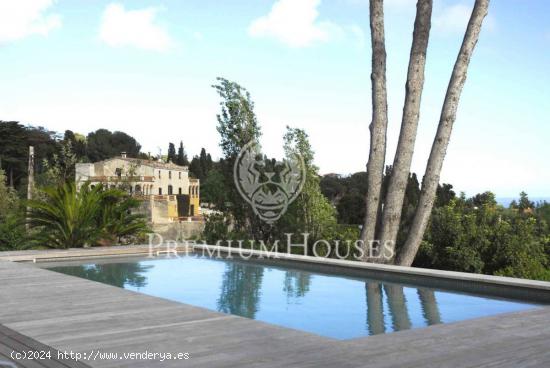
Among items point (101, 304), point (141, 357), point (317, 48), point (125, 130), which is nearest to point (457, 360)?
point (141, 357)

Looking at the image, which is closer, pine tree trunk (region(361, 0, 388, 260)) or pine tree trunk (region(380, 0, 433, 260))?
pine tree trunk (region(380, 0, 433, 260))

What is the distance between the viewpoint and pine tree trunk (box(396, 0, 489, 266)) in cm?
896

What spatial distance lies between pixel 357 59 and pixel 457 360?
9598mm

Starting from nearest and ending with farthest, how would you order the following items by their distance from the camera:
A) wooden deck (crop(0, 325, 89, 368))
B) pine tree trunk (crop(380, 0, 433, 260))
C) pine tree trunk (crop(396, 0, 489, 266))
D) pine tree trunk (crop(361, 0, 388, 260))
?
wooden deck (crop(0, 325, 89, 368)) → pine tree trunk (crop(396, 0, 489, 266)) → pine tree trunk (crop(380, 0, 433, 260)) → pine tree trunk (crop(361, 0, 388, 260))

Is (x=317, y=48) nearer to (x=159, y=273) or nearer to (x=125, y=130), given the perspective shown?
(x=159, y=273)

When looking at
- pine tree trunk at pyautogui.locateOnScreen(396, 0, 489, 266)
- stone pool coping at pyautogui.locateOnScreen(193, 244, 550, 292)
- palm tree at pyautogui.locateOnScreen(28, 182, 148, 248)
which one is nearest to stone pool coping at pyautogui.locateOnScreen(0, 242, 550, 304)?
stone pool coping at pyautogui.locateOnScreen(193, 244, 550, 292)

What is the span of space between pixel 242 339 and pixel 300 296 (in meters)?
3.43

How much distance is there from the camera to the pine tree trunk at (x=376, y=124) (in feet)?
31.2

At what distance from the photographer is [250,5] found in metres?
15.3

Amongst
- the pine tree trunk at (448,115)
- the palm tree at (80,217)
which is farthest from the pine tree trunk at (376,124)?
the palm tree at (80,217)
